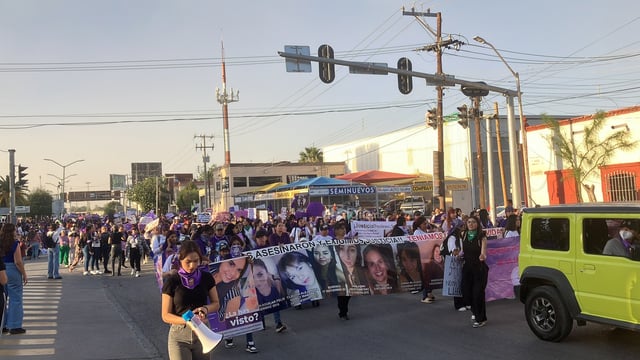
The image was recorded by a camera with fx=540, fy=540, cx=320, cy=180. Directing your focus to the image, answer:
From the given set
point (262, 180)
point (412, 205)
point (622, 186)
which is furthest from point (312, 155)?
point (622, 186)

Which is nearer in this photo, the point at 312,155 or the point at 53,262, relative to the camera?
the point at 53,262

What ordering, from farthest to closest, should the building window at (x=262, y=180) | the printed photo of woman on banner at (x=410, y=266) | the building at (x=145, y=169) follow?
the building at (x=145, y=169) < the building window at (x=262, y=180) < the printed photo of woman on banner at (x=410, y=266)

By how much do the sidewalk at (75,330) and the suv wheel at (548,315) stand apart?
5.13 metres

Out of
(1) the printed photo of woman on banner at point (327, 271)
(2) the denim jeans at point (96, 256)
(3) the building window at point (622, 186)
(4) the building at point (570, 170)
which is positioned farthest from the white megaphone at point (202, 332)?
(3) the building window at point (622, 186)

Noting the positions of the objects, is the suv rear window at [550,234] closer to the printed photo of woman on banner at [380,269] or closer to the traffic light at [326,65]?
the printed photo of woman on banner at [380,269]

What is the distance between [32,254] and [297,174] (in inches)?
1618

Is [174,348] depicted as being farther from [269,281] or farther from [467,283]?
[467,283]

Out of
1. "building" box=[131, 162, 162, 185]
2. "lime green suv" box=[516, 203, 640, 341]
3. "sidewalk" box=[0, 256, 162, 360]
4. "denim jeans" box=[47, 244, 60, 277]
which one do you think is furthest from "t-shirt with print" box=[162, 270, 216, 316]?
"building" box=[131, 162, 162, 185]

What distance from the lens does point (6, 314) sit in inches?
355

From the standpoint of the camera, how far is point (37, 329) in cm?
902

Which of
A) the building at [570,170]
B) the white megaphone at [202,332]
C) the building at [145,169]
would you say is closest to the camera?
the white megaphone at [202,332]

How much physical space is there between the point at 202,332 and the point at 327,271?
17.3ft

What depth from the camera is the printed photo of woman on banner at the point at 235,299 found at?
7716 millimetres

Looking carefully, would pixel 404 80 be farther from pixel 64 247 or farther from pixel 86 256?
pixel 64 247
